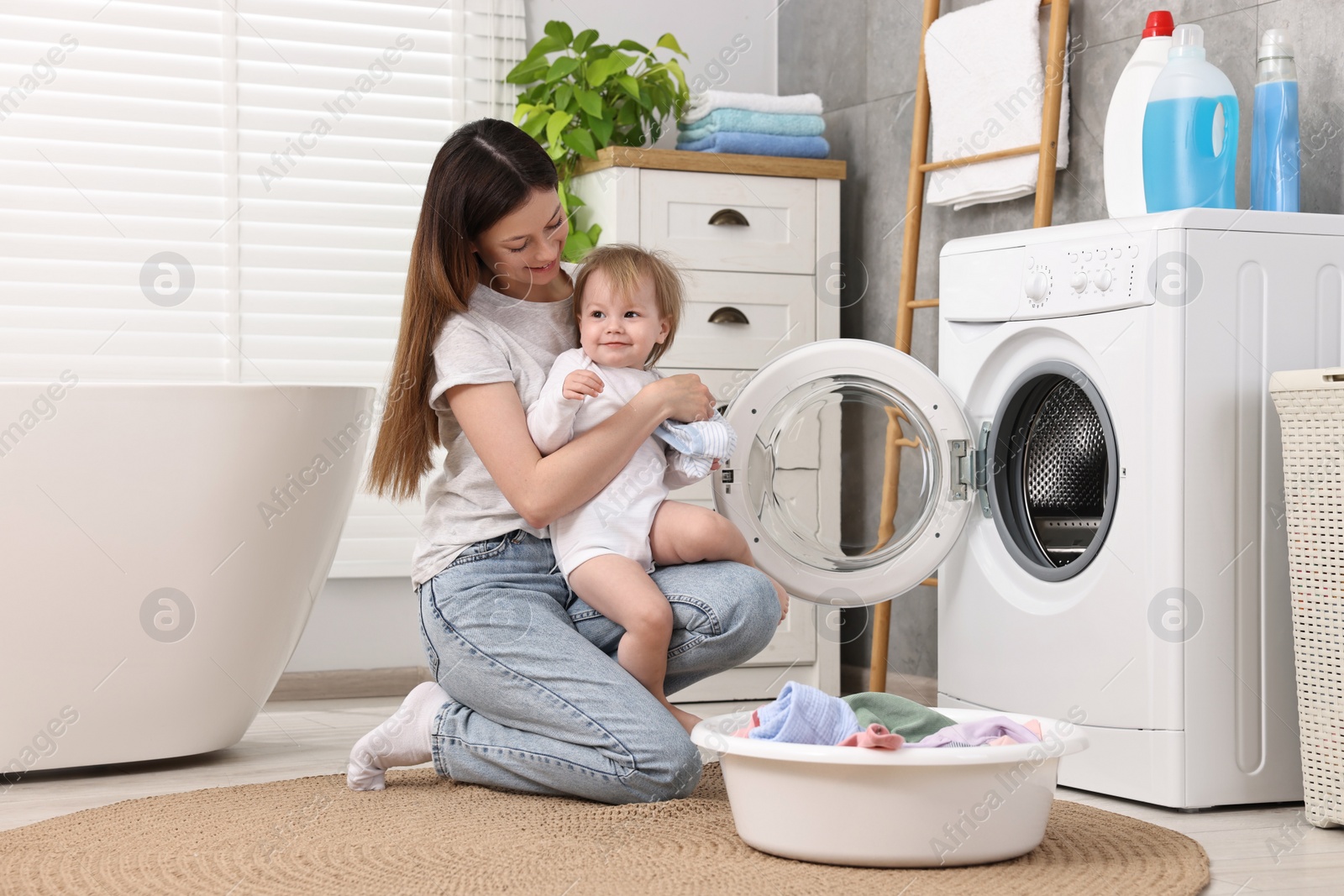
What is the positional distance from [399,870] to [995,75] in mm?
1877

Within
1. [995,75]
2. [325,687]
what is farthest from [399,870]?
[995,75]

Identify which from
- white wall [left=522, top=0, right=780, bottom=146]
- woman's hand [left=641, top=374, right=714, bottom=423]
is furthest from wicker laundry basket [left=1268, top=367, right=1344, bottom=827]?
white wall [left=522, top=0, right=780, bottom=146]

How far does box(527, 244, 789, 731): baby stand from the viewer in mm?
1805

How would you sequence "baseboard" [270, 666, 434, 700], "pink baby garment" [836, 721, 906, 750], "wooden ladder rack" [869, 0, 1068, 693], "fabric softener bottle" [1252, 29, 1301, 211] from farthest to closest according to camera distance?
"baseboard" [270, 666, 434, 700] < "wooden ladder rack" [869, 0, 1068, 693] < "fabric softener bottle" [1252, 29, 1301, 211] < "pink baby garment" [836, 721, 906, 750]

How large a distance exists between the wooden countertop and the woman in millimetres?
923

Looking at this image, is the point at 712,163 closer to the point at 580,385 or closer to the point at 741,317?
the point at 741,317

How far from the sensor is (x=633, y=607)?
1.79m

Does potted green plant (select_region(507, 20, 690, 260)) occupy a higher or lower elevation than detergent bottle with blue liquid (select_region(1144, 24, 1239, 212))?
higher

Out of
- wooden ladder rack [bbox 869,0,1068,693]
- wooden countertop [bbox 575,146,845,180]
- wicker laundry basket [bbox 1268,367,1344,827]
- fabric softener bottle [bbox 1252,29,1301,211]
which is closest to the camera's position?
wicker laundry basket [bbox 1268,367,1344,827]

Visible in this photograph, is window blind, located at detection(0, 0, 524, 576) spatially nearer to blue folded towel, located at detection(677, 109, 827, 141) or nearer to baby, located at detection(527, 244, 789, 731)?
blue folded towel, located at detection(677, 109, 827, 141)

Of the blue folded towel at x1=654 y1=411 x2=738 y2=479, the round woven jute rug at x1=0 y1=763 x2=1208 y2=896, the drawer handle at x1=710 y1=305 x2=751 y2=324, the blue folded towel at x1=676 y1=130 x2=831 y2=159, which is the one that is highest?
the blue folded towel at x1=676 y1=130 x2=831 y2=159

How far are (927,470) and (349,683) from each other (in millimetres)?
1578

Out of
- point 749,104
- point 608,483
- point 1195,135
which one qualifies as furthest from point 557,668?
point 749,104

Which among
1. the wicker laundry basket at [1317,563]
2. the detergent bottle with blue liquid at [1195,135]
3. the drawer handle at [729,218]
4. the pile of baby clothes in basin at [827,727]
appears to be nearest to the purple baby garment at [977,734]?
the pile of baby clothes in basin at [827,727]
